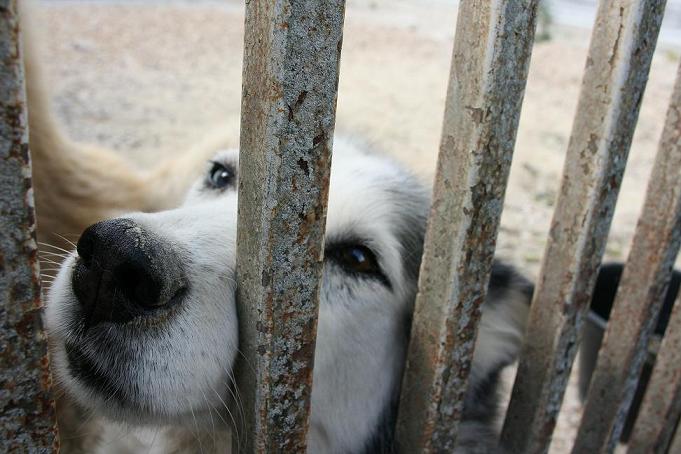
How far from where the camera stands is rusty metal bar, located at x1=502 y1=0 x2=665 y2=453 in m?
1.29

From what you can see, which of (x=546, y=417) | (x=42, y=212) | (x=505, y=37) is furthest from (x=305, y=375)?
(x=42, y=212)

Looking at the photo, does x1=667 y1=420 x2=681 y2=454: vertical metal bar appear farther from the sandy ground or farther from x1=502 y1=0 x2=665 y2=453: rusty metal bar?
the sandy ground

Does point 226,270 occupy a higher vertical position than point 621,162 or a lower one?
lower

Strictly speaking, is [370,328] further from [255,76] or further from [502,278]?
[255,76]

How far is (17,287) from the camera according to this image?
80 cm

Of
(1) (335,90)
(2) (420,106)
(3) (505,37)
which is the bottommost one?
(2) (420,106)

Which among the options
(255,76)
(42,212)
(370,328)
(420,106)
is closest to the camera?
(255,76)

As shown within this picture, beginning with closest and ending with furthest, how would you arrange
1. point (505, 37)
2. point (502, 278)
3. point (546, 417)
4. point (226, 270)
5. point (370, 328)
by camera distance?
point (505, 37), point (226, 270), point (546, 417), point (370, 328), point (502, 278)

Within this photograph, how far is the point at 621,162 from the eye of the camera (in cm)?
137

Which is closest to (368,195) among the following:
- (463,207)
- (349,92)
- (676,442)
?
(463,207)

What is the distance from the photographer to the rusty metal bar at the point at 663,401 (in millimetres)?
1713

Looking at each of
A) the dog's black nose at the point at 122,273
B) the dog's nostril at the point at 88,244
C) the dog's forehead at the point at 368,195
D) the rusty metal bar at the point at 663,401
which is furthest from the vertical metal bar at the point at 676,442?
the dog's nostril at the point at 88,244

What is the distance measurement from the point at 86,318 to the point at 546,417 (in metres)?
1.15

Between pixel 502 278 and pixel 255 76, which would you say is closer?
pixel 255 76
